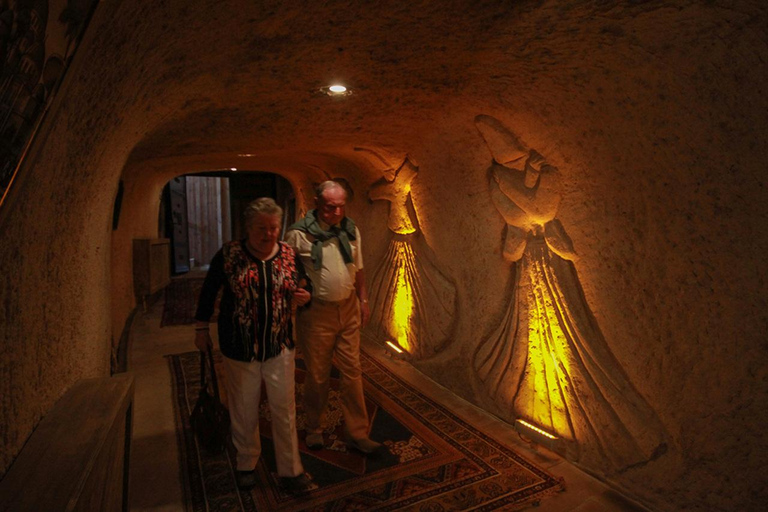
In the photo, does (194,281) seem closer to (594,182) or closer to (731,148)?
(594,182)

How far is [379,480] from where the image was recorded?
2486 mm

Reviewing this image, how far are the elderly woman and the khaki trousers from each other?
394mm

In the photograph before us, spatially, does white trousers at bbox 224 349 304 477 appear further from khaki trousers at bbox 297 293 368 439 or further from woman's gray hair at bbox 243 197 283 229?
woman's gray hair at bbox 243 197 283 229

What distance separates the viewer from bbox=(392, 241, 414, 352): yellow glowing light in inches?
184

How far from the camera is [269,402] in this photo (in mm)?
2244

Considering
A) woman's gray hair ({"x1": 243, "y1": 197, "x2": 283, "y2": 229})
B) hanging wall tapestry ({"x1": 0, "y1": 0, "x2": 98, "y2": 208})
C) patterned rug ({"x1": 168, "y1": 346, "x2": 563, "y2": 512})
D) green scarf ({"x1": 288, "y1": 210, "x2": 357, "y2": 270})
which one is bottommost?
patterned rug ({"x1": 168, "y1": 346, "x2": 563, "y2": 512})

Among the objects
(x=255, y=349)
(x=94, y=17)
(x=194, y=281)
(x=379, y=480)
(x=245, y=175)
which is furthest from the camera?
(x=245, y=175)

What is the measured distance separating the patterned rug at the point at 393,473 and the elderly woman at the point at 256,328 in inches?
5.5

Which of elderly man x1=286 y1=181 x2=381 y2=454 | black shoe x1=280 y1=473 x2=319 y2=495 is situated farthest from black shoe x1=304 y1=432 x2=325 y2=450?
black shoe x1=280 y1=473 x2=319 y2=495

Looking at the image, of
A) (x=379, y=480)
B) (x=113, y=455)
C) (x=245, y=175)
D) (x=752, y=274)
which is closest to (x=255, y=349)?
(x=113, y=455)

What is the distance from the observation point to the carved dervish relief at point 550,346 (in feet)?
7.75

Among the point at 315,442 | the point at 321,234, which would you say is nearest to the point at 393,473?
the point at 315,442

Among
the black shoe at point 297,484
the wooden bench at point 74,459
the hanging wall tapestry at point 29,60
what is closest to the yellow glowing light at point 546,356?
the black shoe at point 297,484

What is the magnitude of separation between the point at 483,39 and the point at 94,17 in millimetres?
1837
